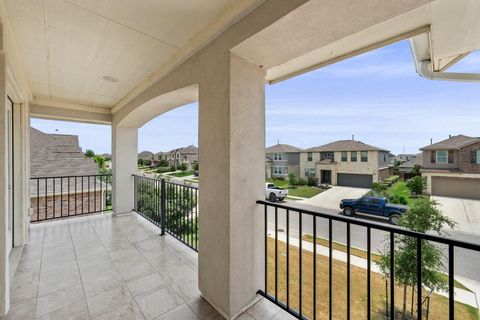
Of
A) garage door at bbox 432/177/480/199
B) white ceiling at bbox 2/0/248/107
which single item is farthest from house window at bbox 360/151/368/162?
white ceiling at bbox 2/0/248/107

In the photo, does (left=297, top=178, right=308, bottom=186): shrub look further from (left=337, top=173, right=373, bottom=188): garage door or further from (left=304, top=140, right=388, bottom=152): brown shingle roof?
(left=304, top=140, right=388, bottom=152): brown shingle roof

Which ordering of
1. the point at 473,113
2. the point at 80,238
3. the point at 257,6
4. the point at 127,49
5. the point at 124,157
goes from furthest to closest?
the point at 473,113
the point at 124,157
the point at 80,238
the point at 127,49
the point at 257,6

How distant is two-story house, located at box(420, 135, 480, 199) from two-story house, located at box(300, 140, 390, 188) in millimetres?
4680

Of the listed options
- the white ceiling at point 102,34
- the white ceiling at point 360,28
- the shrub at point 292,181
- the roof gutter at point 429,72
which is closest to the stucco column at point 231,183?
the white ceiling at point 360,28

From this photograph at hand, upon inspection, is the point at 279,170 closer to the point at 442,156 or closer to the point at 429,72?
the point at 442,156

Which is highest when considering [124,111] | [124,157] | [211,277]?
[124,111]

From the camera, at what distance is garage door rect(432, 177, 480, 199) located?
7.39 meters

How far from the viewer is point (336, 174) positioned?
602 inches

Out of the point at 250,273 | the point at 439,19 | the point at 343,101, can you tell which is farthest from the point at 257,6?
the point at 343,101

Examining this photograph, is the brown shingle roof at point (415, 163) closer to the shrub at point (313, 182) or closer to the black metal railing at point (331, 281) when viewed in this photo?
the shrub at point (313, 182)

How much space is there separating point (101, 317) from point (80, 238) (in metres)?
A: 2.12

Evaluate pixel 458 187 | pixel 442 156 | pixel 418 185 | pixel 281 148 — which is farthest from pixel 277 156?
pixel 458 187

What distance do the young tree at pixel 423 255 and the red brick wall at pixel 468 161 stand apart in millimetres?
6569

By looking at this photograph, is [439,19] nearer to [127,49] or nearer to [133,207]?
[127,49]
